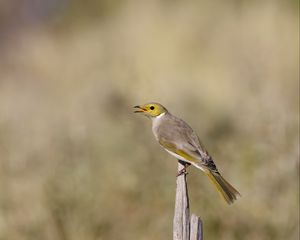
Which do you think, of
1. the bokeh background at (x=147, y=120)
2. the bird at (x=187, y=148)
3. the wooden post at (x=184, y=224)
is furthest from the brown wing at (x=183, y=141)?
the bokeh background at (x=147, y=120)

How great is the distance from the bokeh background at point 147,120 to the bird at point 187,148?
69.8 inches

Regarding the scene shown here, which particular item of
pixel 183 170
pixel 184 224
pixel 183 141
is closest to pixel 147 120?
pixel 183 141

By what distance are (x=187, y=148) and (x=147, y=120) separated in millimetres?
4285

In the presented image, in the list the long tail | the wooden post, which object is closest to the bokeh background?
the long tail

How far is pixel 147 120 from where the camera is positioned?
1105 cm

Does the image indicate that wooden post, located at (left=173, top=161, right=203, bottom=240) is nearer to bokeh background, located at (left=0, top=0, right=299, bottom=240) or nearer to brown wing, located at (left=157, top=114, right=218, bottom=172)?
brown wing, located at (left=157, top=114, right=218, bottom=172)

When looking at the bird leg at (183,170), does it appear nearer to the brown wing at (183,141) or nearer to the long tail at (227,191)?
the brown wing at (183,141)

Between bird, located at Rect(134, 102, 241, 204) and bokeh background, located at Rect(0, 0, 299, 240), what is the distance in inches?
69.8

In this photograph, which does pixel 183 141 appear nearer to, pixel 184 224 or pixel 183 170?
pixel 183 170

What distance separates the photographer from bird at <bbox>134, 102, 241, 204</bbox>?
662cm

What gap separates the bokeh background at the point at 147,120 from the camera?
8.67 m

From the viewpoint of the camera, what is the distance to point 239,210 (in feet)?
28.5

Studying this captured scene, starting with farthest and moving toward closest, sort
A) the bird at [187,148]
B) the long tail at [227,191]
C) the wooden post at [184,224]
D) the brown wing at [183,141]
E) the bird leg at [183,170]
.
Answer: the brown wing at [183,141] → the bird at [187,148] → the long tail at [227,191] → the bird leg at [183,170] → the wooden post at [184,224]

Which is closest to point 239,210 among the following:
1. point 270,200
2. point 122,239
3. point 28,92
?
point 270,200
